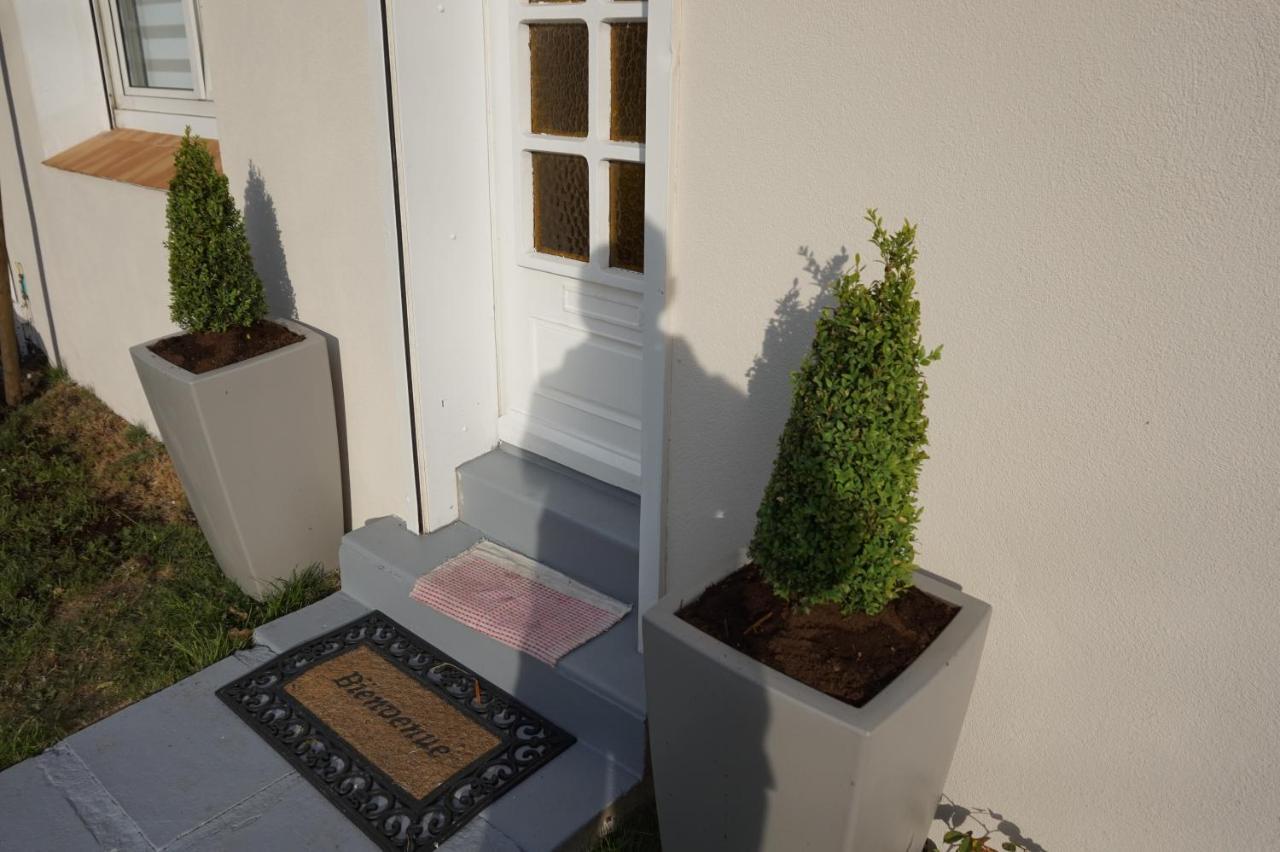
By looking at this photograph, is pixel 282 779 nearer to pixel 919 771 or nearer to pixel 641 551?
pixel 641 551

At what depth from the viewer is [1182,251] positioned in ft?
5.63

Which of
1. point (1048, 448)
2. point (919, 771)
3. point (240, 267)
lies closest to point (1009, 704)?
point (919, 771)

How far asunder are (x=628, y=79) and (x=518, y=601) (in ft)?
5.87

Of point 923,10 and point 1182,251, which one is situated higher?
point 923,10

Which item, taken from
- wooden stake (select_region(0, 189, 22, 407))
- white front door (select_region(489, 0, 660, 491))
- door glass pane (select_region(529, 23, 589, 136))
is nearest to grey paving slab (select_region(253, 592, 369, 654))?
white front door (select_region(489, 0, 660, 491))

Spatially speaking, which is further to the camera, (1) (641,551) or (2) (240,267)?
(2) (240,267)

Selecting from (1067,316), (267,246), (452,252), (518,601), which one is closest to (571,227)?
(452,252)

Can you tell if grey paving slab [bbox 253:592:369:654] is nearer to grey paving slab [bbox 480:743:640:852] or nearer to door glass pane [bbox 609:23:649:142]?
grey paving slab [bbox 480:743:640:852]

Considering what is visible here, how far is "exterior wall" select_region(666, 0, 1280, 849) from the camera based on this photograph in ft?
5.54

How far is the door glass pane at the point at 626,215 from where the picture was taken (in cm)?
302

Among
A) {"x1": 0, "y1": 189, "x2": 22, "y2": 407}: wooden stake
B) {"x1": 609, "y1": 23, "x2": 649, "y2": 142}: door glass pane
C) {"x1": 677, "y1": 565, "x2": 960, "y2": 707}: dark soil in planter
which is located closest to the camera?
{"x1": 677, "y1": 565, "x2": 960, "y2": 707}: dark soil in planter

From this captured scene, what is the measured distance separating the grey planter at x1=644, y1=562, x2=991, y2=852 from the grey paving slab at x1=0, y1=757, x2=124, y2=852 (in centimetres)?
170

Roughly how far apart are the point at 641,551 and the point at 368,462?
5.40 ft

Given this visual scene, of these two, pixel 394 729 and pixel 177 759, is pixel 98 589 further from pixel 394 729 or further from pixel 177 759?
pixel 394 729
